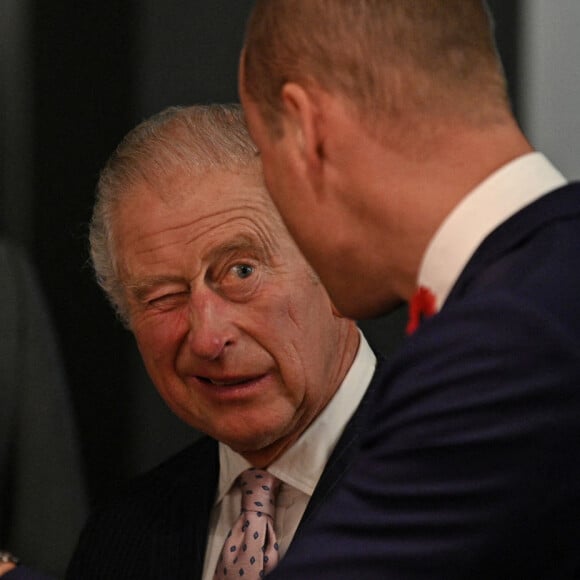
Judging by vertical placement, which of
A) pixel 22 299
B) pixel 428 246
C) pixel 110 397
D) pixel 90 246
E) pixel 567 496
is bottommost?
pixel 110 397

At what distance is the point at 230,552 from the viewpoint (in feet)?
6.55

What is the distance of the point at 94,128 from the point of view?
2.38m

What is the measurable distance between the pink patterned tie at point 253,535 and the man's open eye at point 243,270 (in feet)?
1.05

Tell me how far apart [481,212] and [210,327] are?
2.93ft

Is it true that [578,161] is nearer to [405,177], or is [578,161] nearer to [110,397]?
[110,397]

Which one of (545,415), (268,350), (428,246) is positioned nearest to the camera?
(545,415)

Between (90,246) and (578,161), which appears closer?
(90,246)

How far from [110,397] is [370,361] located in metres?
0.58

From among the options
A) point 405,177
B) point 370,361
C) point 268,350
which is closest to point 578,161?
point 370,361

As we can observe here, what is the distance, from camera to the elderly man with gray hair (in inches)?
77.5

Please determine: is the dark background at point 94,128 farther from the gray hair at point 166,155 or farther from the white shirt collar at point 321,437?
the white shirt collar at point 321,437

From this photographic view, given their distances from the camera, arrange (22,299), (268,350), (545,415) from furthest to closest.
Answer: (22,299)
(268,350)
(545,415)

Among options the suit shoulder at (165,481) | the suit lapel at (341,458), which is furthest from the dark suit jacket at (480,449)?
the suit shoulder at (165,481)

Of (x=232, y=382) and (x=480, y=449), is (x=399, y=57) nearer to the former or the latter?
(x=480, y=449)
